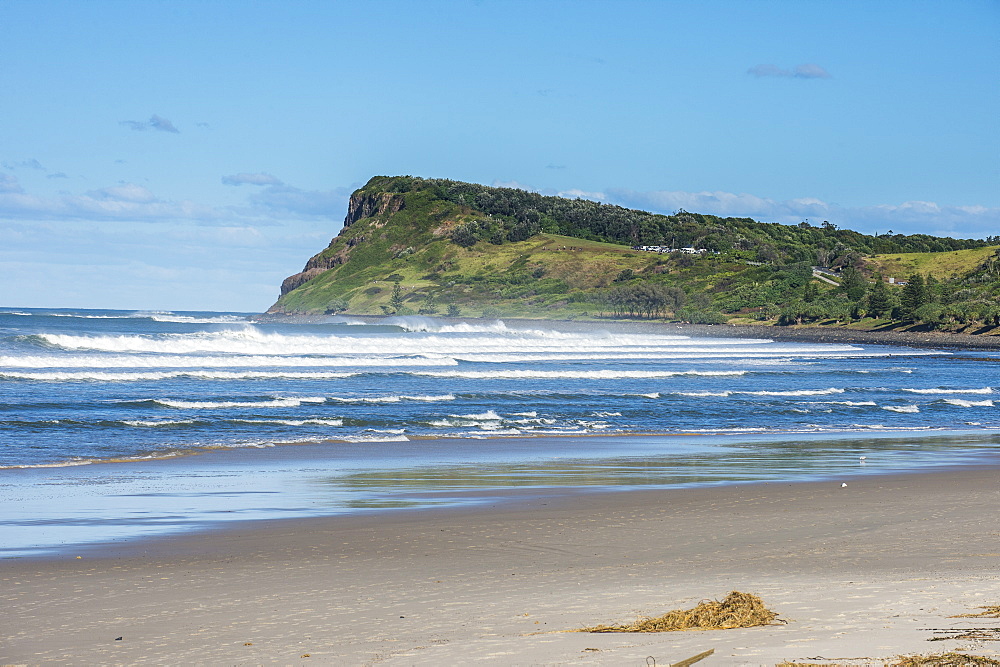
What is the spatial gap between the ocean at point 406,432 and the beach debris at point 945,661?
8.68 meters

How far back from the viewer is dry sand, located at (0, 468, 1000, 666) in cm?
658

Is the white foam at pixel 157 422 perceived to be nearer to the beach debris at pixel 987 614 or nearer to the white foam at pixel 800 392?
the white foam at pixel 800 392

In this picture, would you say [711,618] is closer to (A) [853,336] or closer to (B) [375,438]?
(B) [375,438]

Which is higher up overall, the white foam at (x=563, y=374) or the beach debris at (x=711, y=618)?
the beach debris at (x=711, y=618)

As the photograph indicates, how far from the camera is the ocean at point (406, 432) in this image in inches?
578

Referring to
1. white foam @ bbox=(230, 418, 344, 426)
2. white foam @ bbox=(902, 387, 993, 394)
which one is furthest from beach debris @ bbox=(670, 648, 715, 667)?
white foam @ bbox=(902, 387, 993, 394)

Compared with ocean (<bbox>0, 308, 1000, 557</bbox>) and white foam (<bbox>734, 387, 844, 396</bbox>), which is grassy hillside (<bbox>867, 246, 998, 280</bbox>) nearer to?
ocean (<bbox>0, 308, 1000, 557</bbox>)

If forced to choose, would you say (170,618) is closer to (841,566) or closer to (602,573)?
(602,573)

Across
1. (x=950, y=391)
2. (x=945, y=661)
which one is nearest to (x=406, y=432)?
(x=945, y=661)

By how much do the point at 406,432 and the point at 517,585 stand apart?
1604 centimetres

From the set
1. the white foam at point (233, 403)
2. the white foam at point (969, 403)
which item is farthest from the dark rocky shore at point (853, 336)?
the white foam at point (233, 403)

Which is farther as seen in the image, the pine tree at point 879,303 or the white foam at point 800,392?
the pine tree at point 879,303

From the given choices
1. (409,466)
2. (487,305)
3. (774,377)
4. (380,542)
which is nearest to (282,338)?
(774,377)

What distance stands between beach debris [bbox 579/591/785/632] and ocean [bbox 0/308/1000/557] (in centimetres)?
681
